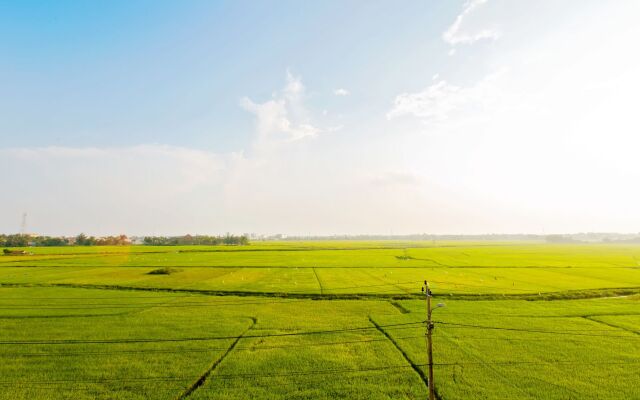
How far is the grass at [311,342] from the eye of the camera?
18.6 m

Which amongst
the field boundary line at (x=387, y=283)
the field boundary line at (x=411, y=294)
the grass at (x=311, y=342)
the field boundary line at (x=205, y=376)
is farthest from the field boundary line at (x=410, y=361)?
the field boundary line at (x=387, y=283)

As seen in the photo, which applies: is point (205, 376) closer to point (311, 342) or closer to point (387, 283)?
point (311, 342)

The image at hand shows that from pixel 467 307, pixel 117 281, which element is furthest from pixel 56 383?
pixel 117 281

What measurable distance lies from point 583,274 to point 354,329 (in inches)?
2333

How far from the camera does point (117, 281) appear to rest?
5456 cm

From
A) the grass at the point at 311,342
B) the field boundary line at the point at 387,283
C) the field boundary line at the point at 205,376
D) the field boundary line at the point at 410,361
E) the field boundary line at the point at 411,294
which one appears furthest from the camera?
the field boundary line at the point at 387,283

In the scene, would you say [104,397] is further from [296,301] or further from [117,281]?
[117,281]

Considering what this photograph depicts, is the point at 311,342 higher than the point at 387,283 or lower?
lower

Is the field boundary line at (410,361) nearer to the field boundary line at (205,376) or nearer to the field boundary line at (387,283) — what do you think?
the field boundary line at (205,376)

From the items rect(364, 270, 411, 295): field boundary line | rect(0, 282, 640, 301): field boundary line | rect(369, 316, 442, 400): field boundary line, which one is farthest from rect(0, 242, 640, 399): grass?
rect(364, 270, 411, 295): field boundary line

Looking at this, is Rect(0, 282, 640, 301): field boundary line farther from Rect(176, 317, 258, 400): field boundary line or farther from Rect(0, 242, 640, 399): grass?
Rect(176, 317, 258, 400): field boundary line

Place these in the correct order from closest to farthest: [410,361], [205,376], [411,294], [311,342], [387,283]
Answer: [205,376], [410,361], [311,342], [411,294], [387,283]

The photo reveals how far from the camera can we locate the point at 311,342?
25531 mm

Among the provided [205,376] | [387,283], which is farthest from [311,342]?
[387,283]
